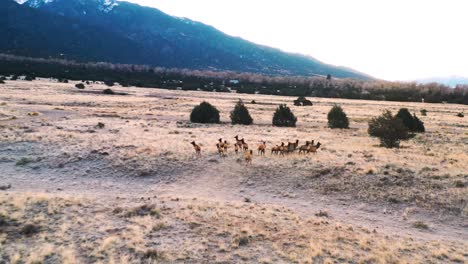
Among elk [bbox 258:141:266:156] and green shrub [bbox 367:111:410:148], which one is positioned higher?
green shrub [bbox 367:111:410:148]

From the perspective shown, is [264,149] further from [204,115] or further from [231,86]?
[231,86]

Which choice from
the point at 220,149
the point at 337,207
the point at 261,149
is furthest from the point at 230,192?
the point at 261,149

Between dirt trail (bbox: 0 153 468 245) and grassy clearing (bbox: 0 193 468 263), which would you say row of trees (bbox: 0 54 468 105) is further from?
grassy clearing (bbox: 0 193 468 263)

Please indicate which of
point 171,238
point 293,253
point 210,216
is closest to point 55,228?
point 171,238

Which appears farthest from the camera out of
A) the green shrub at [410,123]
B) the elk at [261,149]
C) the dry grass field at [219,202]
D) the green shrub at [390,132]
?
the green shrub at [410,123]

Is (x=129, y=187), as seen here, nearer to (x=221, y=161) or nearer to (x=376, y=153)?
(x=221, y=161)

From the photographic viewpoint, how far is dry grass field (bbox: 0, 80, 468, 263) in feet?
44.2

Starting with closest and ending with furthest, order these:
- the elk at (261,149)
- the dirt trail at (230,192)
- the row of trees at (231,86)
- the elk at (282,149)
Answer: the dirt trail at (230,192) < the elk at (261,149) < the elk at (282,149) < the row of trees at (231,86)

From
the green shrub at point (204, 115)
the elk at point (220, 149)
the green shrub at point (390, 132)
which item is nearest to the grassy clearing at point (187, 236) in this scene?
the elk at point (220, 149)

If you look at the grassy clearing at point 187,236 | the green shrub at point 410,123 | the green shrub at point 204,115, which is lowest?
the grassy clearing at point 187,236

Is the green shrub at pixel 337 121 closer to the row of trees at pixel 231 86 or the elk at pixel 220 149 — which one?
the elk at pixel 220 149

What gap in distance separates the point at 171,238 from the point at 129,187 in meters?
6.37

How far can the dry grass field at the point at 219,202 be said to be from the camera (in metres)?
13.5

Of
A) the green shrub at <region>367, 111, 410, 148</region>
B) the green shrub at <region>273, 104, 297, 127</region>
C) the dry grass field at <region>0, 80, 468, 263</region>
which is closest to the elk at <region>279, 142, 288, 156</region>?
the dry grass field at <region>0, 80, 468, 263</region>
